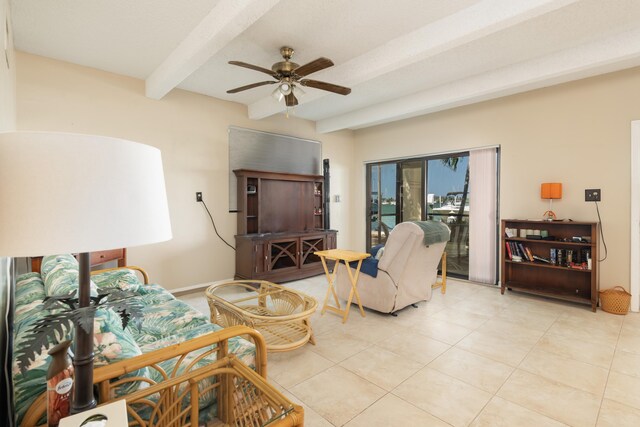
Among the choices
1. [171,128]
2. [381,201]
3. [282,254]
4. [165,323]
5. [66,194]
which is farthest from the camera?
[381,201]

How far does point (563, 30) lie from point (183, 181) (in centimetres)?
440

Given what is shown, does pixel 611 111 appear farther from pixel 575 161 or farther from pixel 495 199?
pixel 495 199

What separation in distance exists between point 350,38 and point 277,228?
2.96 m

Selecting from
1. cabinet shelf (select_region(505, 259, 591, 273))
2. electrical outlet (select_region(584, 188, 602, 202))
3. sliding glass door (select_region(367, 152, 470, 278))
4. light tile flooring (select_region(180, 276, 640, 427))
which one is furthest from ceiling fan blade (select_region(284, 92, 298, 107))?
electrical outlet (select_region(584, 188, 602, 202))

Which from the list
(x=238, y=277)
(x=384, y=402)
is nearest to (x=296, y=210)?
(x=238, y=277)

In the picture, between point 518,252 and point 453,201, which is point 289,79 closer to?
point 453,201

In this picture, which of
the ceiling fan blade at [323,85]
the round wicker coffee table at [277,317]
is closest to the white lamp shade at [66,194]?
the round wicker coffee table at [277,317]

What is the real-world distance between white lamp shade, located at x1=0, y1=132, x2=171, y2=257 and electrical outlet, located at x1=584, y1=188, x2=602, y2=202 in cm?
462

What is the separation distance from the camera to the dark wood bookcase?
140 inches

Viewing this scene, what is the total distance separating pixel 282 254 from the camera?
4.71 m

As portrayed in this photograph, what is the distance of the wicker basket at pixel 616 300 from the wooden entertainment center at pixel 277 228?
11.6ft

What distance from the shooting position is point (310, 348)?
2.65m

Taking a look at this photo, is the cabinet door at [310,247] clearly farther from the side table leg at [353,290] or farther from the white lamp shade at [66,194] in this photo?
the white lamp shade at [66,194]

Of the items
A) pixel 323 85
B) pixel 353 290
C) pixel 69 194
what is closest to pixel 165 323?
pixel 69 194
